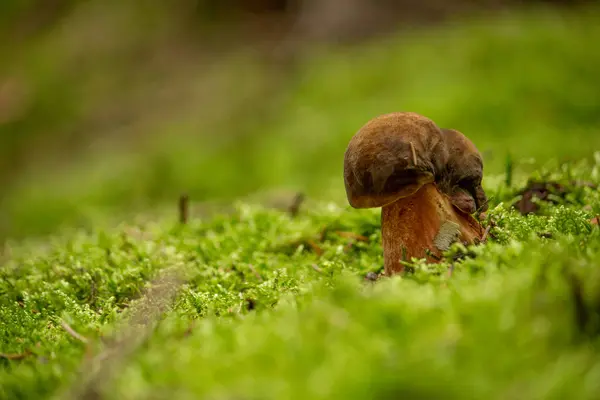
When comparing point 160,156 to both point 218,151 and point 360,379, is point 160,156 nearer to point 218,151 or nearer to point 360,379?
point 218,151

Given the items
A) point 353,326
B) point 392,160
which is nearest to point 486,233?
point 392,160

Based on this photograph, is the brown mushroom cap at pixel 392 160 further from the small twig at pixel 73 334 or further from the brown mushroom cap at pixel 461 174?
the small twig at pixel 73 334

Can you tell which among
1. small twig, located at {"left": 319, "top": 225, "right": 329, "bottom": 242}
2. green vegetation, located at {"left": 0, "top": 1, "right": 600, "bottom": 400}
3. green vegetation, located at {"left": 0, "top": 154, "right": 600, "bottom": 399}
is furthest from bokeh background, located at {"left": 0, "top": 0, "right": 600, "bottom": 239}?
green vegetation, located at {"left": 0, "top": 154, "right": 600, "bottom": 399}

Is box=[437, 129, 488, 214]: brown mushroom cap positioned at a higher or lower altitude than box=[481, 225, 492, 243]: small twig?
higher

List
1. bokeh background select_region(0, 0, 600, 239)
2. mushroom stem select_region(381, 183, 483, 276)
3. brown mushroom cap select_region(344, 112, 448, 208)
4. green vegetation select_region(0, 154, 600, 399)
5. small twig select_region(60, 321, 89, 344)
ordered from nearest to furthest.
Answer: green vegetation select_region(0, 154, 600, 399)
small twig select_region(60, 321, 89, 344)
brown mushroom cap select_region(344, 112, 448, 208)
mushroom stem select_region(381, 183, 483, 276)
bokeh background select_region(0, 0, 600, 239)

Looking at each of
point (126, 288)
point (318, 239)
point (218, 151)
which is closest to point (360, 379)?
point (126, 288)

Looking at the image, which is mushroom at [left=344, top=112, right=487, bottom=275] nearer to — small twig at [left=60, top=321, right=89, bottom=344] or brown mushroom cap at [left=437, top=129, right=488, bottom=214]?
brown mushroom cap at [left=437, top=129, right=488, bottom=214]


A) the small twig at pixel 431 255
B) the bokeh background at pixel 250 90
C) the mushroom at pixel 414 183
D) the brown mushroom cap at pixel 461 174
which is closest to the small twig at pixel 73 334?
the mushroom at pixel 414 183
